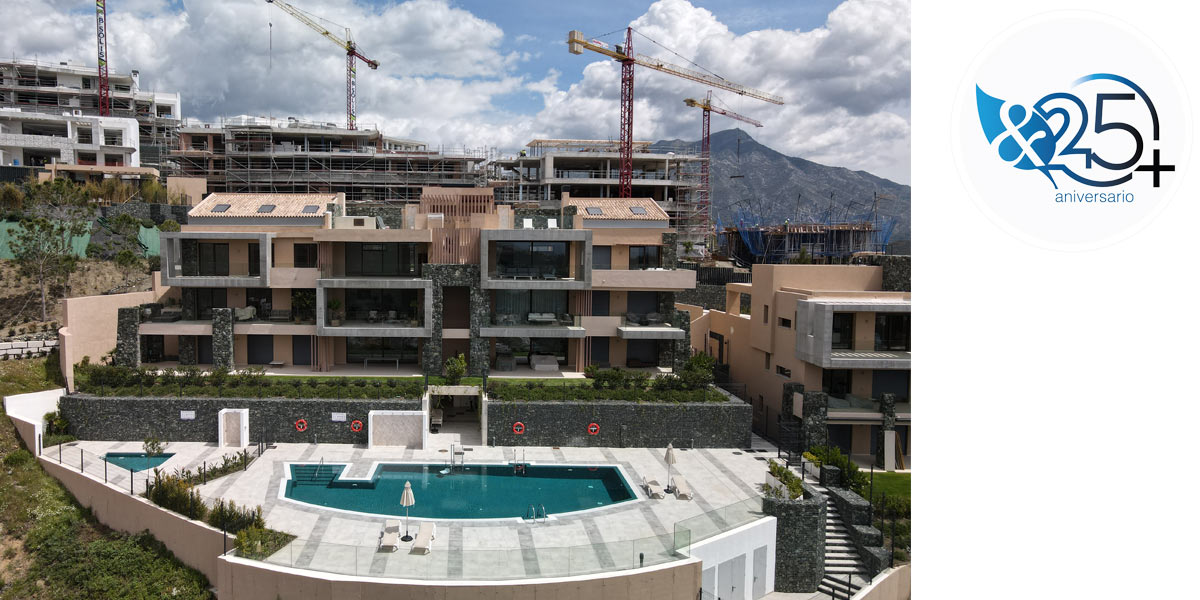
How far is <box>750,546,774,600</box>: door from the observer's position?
2136cm

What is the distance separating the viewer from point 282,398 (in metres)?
30.4

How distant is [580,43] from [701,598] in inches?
2936

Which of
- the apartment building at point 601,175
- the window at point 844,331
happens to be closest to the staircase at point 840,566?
the window at point 844,331

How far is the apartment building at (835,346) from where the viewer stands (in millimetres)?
30562

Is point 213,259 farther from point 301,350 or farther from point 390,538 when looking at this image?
point 390,538

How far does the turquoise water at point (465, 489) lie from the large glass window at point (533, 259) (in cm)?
1158

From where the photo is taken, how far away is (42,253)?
41125mm

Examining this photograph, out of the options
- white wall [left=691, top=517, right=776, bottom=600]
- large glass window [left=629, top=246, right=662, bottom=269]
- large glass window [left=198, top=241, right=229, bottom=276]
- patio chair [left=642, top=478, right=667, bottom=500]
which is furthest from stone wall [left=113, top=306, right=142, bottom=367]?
white wall [left=691, top=517, right=776, bottom=600]

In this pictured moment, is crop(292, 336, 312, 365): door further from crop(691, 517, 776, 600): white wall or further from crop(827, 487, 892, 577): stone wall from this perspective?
crop(827, 487, 892, 577): stone wall

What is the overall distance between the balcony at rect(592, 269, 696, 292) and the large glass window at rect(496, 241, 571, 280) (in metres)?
1.78

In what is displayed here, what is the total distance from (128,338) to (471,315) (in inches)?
659
